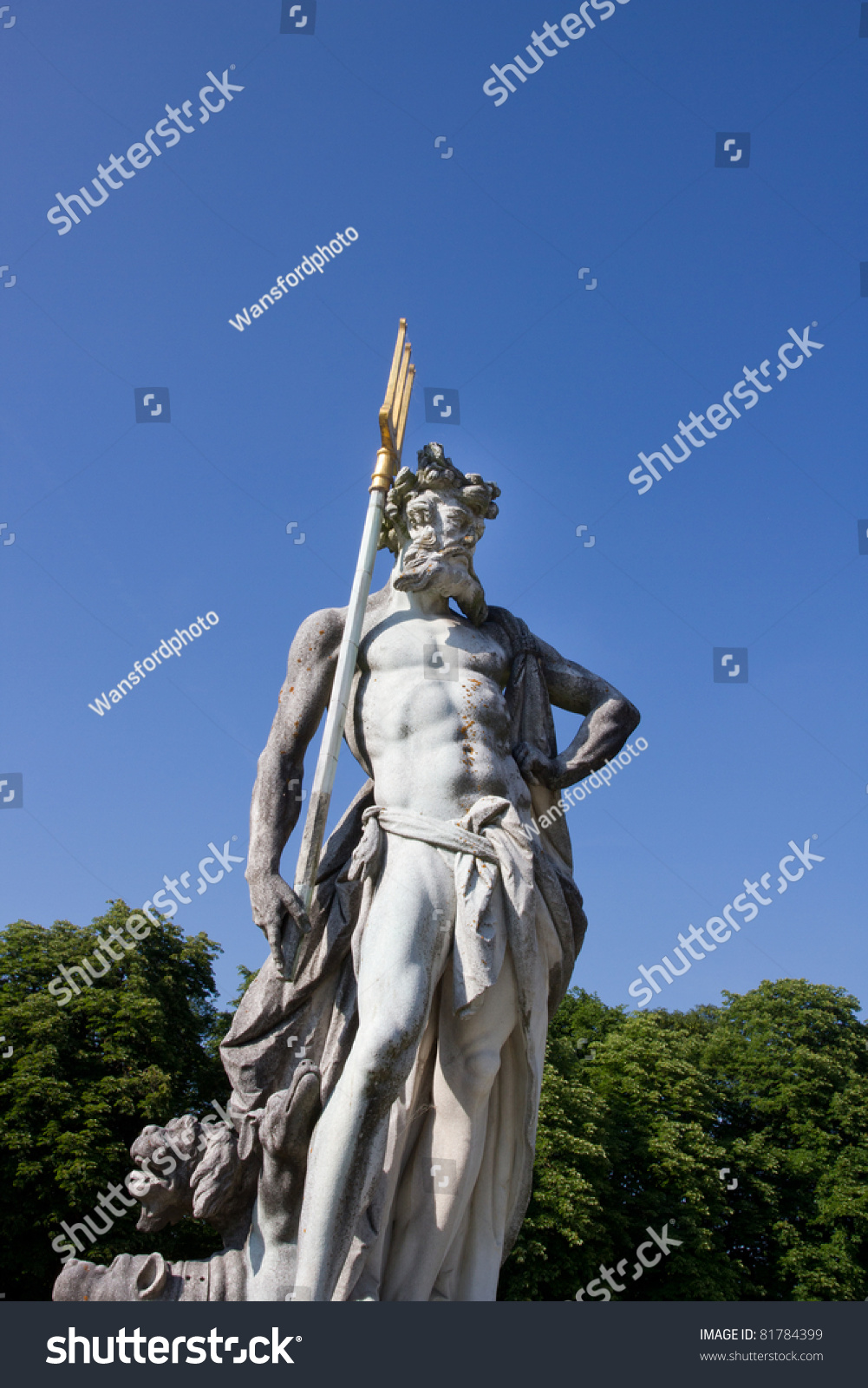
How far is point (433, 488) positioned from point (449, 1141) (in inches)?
136

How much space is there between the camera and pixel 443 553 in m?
6.28

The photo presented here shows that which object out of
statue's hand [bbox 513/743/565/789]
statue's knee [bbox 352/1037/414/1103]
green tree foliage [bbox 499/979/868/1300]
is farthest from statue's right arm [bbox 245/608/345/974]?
green tree foliage [bbox 499/979/868/1300]

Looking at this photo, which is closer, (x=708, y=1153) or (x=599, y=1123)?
(x=599, y=1123)

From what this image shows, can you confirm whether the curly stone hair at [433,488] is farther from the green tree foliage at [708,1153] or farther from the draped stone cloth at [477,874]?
the green tree foliage at [708,1153]

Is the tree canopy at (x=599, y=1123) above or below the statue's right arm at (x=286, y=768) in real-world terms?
above

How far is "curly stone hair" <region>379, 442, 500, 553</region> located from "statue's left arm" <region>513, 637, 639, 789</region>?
87 centimetres

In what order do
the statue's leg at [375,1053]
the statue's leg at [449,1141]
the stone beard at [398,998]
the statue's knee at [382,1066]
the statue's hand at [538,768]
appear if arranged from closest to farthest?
the statue's leg at [375,1053] < the statue's knee at [382,1066] < the stone beard at [398,998] < the statue's leg at [449,1141] < the statue's hand at [538,768]

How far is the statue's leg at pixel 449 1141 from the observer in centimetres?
518

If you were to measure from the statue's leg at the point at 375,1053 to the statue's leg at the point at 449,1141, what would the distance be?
11.8 inches

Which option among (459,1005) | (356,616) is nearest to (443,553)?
(356,616)

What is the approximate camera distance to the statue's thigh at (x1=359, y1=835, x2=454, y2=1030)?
199 inches

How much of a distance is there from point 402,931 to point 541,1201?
22.9 meters

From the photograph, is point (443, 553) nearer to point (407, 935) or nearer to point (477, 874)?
point (477, 874)

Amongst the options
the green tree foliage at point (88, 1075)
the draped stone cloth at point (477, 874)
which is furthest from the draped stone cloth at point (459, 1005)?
the green tree foliage at point (88, 1075)
